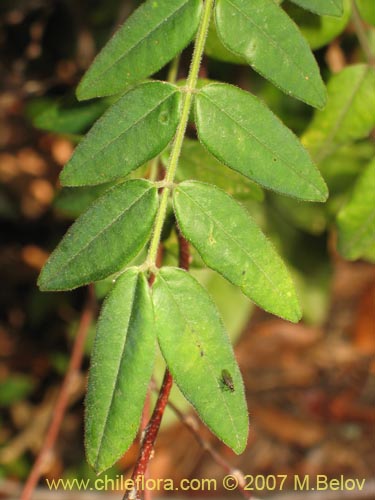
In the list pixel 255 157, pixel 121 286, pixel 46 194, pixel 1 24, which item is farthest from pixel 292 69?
pixel 46 194

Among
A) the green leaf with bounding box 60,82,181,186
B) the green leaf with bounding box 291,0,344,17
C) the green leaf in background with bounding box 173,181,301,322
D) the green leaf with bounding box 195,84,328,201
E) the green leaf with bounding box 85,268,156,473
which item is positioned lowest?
the green leaf with bounding box 85,268,156,473

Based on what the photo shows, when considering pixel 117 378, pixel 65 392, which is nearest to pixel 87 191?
pixel 117 378

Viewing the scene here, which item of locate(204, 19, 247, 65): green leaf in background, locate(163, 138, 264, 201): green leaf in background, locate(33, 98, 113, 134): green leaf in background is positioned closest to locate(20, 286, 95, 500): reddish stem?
locate(33, 98, 113, 134): green leaf in background

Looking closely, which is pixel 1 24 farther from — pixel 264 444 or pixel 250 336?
pixel 264 444

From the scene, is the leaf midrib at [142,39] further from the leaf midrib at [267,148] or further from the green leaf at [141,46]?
→ the leaf midrib at [267,148]

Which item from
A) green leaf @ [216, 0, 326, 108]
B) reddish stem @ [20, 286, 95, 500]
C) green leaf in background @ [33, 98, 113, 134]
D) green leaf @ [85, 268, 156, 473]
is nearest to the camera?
green leaf @ [85, 268, 156, 473]

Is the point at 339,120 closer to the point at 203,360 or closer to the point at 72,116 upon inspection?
the point at 72,116

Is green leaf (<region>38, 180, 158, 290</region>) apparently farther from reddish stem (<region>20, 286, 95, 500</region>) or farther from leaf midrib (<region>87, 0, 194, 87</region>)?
reddish stem (<region>20, 286, 95, 500</region>)
